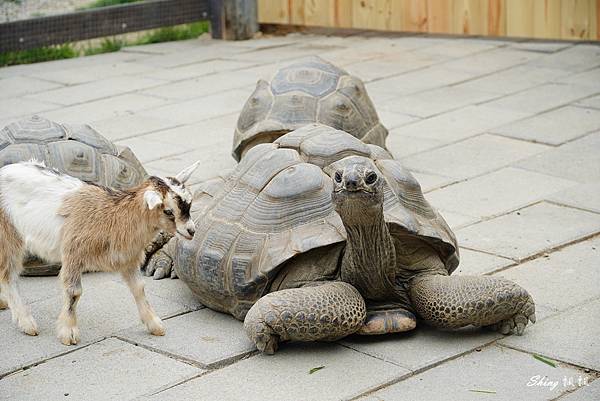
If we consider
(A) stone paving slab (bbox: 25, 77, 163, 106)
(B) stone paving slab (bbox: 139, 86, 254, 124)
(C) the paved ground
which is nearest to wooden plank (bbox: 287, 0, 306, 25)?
(C) the paved ground

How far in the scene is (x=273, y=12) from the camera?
41.5ft

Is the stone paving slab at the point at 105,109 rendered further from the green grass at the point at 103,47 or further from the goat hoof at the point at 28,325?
the goat hoof at the point at 28,325

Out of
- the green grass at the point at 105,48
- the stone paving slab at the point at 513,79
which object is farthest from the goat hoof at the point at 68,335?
the green grass at the point at 105,48

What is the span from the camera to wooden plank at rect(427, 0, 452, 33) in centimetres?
1152

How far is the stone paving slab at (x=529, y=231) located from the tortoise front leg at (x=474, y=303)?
41.3 inches

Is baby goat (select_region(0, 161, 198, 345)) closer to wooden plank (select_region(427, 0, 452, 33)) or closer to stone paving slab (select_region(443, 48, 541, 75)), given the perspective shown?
stone paving slab (select_region(443, 48, 541, 75))

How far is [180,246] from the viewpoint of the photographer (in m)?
5.22

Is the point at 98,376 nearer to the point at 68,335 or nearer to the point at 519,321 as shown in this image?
the point at 68,335

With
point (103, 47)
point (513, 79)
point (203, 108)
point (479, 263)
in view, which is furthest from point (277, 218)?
point (103, 47)

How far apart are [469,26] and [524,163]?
423 cm

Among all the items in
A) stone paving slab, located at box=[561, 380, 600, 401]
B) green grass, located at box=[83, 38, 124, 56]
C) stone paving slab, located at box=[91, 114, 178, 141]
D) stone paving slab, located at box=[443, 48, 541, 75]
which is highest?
green grass, located at box=[83, 38, 124, 56]

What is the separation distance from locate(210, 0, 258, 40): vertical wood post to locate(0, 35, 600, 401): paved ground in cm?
22

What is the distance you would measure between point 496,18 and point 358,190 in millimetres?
7535

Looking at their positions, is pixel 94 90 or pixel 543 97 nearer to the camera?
pixel 543 97
